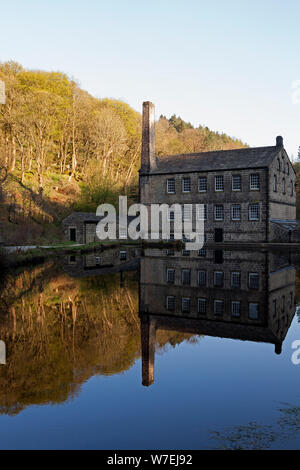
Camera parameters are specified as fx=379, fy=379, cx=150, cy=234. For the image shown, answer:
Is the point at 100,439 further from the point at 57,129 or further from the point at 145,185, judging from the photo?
the point at 57,129

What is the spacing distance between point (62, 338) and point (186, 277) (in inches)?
351

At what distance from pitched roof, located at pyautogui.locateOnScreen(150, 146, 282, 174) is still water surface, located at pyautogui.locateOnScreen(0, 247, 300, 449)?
27.6 meters

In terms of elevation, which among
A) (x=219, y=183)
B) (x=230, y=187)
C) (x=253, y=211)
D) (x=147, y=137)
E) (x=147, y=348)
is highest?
(x=147, y=137)

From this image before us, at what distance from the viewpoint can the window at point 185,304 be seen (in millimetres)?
10023

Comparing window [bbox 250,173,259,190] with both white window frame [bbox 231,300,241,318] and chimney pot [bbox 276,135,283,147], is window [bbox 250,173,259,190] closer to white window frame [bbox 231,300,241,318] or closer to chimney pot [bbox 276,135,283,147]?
chimney pot [bbox 276,135,283,147]

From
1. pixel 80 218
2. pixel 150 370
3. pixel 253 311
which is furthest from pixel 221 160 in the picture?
pixel 150 370

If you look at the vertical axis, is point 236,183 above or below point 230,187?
above

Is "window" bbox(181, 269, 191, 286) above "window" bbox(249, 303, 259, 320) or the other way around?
above

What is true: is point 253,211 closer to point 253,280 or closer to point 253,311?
point 253,280

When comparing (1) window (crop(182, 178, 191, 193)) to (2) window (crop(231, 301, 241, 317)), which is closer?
(2) window (crop(231, 301, 241, 317))

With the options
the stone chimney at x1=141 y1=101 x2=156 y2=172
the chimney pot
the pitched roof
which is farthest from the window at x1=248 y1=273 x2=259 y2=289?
the stone chimney at x1=141 y1=101 x2=156 y2=172

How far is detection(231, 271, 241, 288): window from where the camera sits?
13875 mm

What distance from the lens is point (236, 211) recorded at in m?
38.6

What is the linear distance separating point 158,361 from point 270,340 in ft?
8.71
